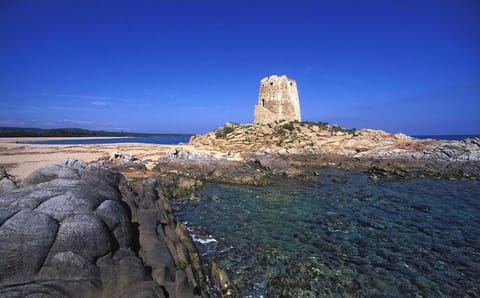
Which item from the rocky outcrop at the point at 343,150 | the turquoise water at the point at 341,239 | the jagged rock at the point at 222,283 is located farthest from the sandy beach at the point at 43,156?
the jagged rock at the point at 222,283

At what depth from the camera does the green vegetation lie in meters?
39.6

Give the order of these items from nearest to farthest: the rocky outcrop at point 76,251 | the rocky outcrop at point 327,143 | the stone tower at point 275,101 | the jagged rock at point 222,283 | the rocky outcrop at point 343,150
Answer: the rocky outcrop at point 76,251
the jagged rock at point 222,283
the rocky outcrop at point 343,150
the rocky outcrop at point 327,143
the stone tower at point 275,101

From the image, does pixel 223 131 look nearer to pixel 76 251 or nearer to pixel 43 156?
pixel 43 156

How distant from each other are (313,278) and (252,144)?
2838 cm

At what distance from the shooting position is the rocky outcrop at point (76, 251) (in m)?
4.41

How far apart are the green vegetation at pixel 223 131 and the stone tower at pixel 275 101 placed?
4.86 meters

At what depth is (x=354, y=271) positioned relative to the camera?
7.55 meters

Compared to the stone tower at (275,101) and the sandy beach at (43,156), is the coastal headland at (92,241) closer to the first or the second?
the sandy beach at (43,156)

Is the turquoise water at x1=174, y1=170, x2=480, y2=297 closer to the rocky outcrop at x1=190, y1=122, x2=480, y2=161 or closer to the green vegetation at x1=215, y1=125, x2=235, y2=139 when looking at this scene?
the rocky outcrop at x1=190, y1=122, x2=480, y2=161

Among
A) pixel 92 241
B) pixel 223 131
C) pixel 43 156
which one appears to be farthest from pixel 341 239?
pixel 223 131

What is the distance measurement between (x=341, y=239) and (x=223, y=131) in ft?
106

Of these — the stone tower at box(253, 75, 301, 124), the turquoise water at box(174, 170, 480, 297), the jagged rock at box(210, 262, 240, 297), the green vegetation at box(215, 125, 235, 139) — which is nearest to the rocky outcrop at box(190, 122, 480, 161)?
the green vegetation at box(215, 125, 235, 139)

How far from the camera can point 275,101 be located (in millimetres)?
43062

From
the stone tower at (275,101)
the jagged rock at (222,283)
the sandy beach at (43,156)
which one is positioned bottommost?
the jagged rock at (222,283)
